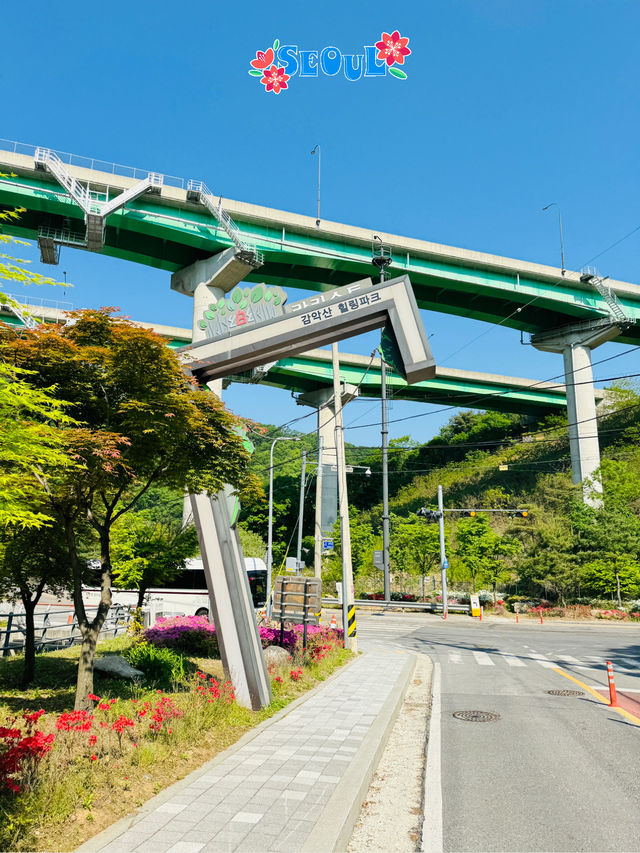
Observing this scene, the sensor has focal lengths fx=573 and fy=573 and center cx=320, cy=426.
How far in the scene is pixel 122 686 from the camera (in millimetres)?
11633

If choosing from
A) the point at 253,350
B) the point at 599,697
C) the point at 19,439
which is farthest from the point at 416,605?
the point at 19,439

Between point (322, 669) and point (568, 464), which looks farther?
point (568, 464)

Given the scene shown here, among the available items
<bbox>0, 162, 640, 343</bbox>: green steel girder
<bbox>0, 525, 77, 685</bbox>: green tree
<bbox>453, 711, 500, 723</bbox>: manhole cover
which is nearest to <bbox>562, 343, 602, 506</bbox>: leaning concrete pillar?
<bbox>0, 162, 640, 343</bbox>: green steel girder

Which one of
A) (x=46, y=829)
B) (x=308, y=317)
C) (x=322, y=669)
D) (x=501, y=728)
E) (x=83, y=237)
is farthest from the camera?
(x=83, y=237)

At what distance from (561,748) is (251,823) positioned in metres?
5.56

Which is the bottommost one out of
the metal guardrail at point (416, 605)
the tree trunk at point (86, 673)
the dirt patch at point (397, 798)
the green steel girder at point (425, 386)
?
the metal guardrail at point (416, 605)

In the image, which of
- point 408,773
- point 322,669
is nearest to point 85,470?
point 408,773

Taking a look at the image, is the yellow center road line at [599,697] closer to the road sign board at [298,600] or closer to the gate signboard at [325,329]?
the road sign board at [298,600]

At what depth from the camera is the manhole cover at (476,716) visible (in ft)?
35.0

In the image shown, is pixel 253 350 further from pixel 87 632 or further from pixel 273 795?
pixel 273 795

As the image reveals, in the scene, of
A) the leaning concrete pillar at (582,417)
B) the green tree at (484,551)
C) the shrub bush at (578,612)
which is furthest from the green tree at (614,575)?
the leaning concrete pillar at (582,417)

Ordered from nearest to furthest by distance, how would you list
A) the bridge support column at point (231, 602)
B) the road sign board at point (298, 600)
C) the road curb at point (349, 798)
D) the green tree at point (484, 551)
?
Answer: 1. the road curb at point (349, 798)
2. the bridge support column at point (231, 602)
3. the road sign board at point (298, 600)
4. the green tree at point (484, 551)

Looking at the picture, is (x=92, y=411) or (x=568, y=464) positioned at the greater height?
(x=568, y=464)

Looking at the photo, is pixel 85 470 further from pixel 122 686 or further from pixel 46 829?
pixel 122 686
